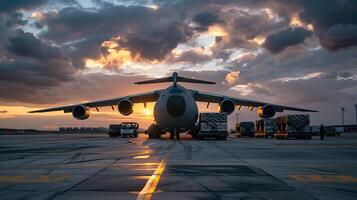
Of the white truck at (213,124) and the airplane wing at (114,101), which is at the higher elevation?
the airplane wing at (114,101)

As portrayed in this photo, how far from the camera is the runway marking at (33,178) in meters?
8.84

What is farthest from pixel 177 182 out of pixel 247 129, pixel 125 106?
pixel 247 129

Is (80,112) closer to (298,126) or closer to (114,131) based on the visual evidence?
(114,131)

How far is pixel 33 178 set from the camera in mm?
9281

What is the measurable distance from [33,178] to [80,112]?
97.7 ft

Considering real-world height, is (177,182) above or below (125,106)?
below

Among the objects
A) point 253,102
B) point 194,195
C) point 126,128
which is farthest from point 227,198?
point 126,128

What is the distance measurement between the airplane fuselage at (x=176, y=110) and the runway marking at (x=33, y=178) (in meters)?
22.8

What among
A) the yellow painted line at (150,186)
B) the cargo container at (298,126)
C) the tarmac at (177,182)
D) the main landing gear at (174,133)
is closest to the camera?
the yellow painted line at (150,186)

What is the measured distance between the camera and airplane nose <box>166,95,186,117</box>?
106 feet

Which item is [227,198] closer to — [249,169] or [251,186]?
[251,186]

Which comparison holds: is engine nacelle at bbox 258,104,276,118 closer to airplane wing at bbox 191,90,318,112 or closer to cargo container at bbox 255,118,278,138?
airplane wing at bbox 191,90,318,112

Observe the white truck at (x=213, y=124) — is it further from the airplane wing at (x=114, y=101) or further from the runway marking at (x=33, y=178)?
the runway marking at (x=33, y=178)

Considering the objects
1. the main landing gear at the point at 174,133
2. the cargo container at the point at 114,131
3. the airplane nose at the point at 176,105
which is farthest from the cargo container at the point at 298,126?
the cargo container at the point at 114,131
